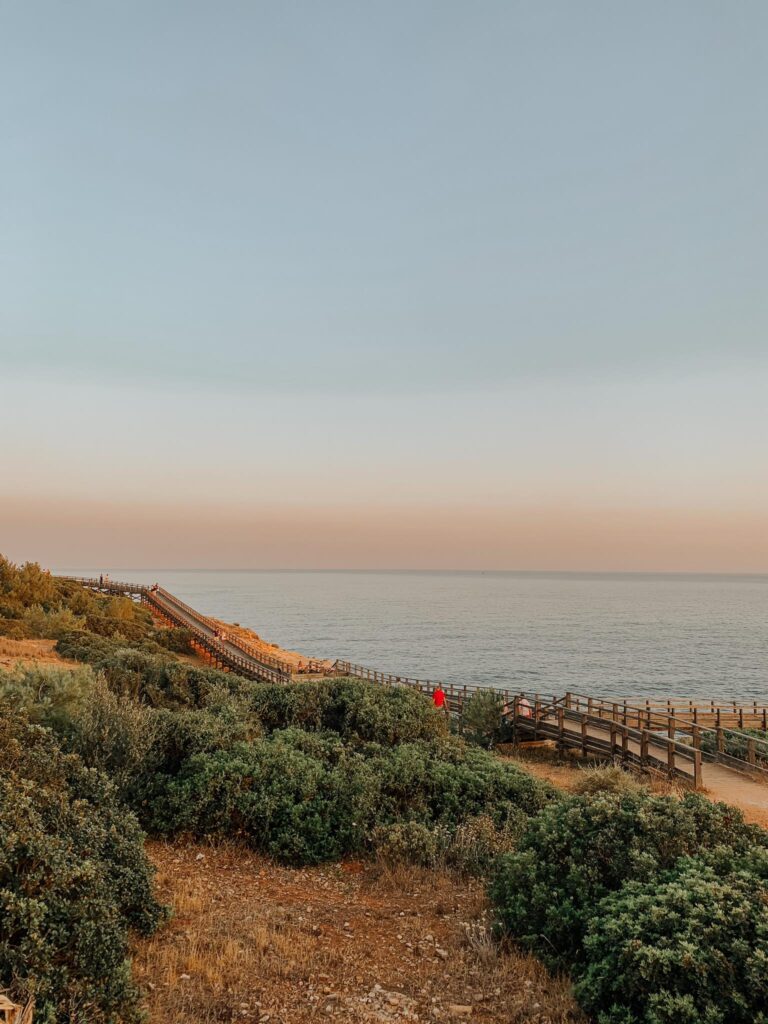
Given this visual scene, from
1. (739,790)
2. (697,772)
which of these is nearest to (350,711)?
(697,772)

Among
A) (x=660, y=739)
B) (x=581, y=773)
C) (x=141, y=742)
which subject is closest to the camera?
(x=141, y=742)

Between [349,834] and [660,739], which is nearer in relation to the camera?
[349,834]

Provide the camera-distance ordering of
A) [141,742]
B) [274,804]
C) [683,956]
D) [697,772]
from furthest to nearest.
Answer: [697,772] < [141,742] < [274,804] < [683,956]

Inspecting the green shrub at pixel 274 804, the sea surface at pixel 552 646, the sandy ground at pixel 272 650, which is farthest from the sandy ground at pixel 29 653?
the sea surface at pixel 552 646

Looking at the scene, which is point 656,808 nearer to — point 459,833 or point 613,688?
point 459,833

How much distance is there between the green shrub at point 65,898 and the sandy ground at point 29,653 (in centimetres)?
1612

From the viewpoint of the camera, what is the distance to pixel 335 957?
5832 millimetres

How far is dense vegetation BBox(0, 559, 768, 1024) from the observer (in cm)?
471

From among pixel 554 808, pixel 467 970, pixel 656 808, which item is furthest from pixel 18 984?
pixel 656 808

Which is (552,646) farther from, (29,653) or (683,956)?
(683,956)

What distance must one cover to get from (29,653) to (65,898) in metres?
21.4

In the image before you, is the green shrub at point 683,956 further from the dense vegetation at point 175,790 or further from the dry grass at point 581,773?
the dense vegetation at point 175,790

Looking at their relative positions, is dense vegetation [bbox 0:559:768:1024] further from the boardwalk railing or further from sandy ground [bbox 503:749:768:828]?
the boardwalk railing

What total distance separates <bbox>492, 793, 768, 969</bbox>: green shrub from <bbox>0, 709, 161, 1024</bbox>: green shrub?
3552mm
